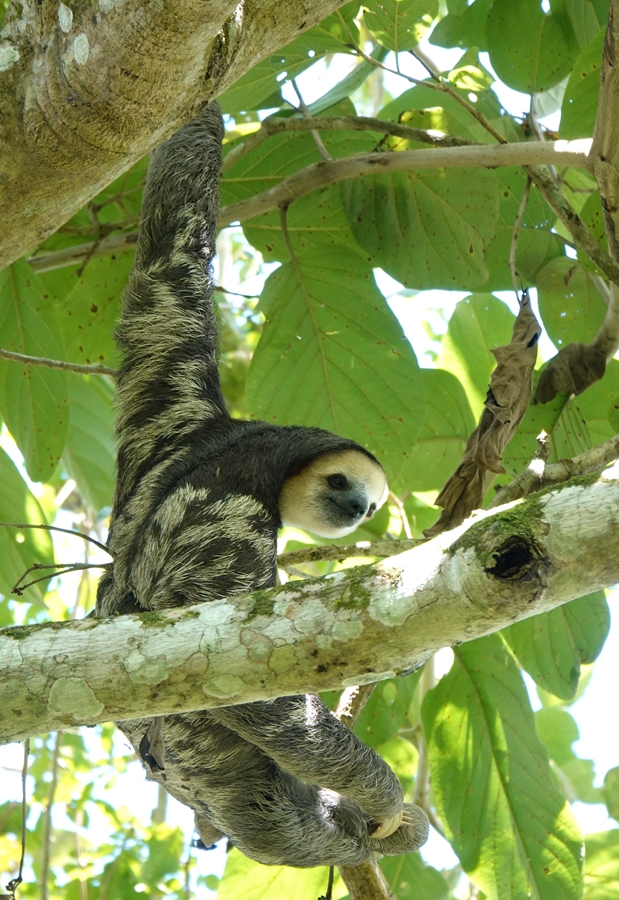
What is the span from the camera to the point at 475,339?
18.5ft

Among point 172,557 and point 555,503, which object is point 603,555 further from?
point 172,557

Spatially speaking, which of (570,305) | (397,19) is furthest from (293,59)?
(570,305)

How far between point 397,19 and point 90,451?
3331 millimetres

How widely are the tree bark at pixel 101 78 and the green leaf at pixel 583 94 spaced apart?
2.17 m

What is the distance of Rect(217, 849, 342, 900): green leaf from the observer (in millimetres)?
5090

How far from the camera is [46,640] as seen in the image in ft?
7.91

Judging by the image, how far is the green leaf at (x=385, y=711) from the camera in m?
5.21

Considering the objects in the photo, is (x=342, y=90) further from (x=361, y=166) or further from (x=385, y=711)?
(x=385, y=711)

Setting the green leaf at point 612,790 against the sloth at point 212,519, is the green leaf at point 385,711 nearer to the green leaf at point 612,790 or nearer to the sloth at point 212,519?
the sloth at point 212,519

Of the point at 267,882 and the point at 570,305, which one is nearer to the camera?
the point at 570,305

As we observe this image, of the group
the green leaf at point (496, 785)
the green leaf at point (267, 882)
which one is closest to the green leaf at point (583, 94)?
the green leaf at point (496, 785)

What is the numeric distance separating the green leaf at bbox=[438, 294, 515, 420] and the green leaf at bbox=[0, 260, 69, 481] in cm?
237

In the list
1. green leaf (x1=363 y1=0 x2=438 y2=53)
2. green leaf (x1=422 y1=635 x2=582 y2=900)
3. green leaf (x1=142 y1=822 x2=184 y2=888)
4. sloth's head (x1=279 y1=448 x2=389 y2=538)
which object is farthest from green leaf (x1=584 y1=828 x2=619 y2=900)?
green leaf (x1=363 y1=0 x2=438 y2=53)

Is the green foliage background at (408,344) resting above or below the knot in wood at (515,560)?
above
